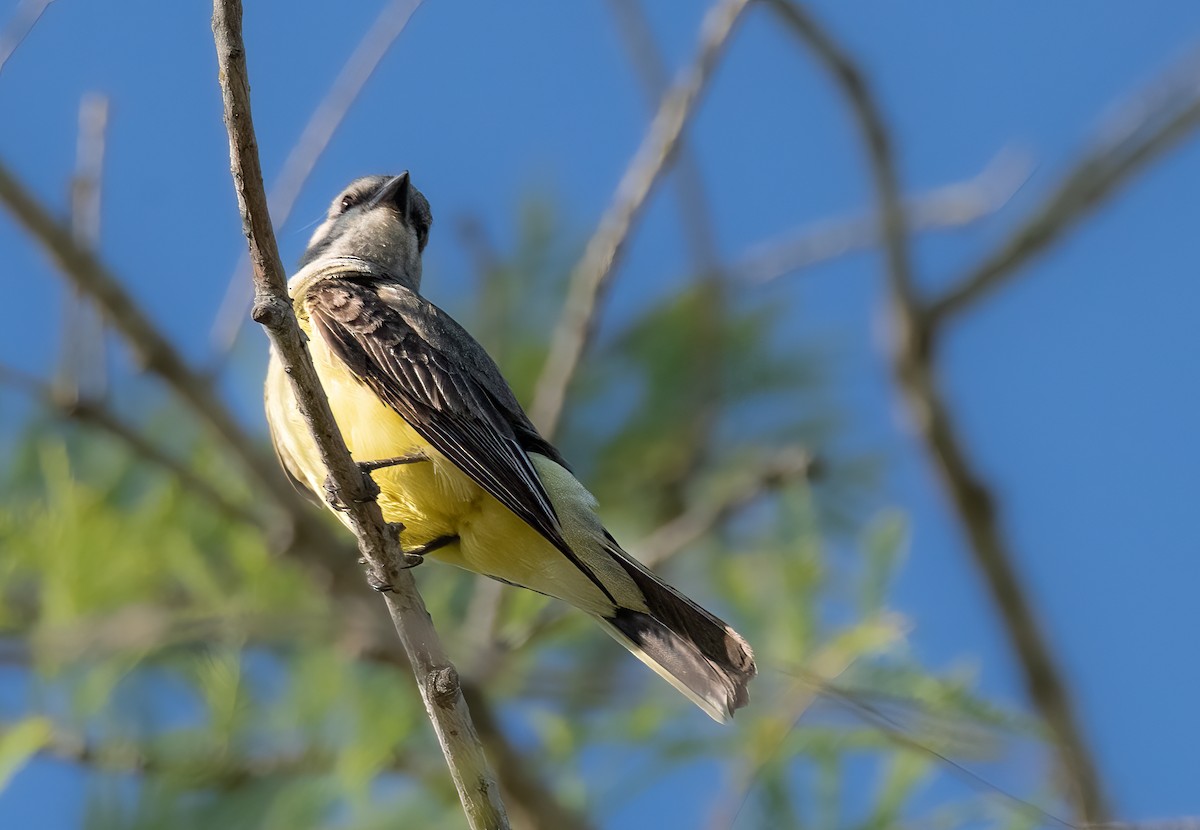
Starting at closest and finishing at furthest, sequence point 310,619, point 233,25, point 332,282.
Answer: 1. point 233,25
2. point 332,282
3. point 310,619

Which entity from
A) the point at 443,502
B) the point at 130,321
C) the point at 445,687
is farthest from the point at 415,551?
the point at 130,321

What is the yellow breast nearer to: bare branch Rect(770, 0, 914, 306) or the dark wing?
the dark wing

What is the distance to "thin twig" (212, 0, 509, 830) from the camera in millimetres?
3244

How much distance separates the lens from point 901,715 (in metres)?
3.46

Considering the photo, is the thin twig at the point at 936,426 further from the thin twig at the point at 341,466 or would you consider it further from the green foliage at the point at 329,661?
the thin twig at the point at 341,466

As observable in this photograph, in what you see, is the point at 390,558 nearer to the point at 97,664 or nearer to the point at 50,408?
the point at 97,664

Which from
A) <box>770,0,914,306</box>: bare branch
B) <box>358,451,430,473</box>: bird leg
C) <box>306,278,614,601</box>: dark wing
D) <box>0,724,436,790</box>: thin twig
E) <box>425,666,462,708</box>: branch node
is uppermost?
<box>770,0,914,306</box>: bare branch

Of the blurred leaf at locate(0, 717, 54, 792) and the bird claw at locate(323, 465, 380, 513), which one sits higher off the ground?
the bird claw at locate(323, 465, 380, 513)

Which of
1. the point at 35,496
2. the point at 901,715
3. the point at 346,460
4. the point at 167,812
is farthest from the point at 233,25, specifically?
the point at 35,496

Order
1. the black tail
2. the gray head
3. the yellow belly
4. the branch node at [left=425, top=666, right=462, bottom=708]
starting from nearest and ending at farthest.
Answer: the branch node at [left=425, top=666, right=462, bottom=708], the black tail, the yellow belly, the gray head

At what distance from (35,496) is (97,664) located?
1.53 m

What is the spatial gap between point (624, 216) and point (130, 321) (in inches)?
74.3

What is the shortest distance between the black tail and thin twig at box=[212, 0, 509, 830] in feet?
2.90

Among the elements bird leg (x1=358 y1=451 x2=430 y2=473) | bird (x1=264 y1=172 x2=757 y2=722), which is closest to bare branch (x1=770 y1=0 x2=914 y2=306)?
bird (x1=264 y1=172 x2=757 y2=722)
